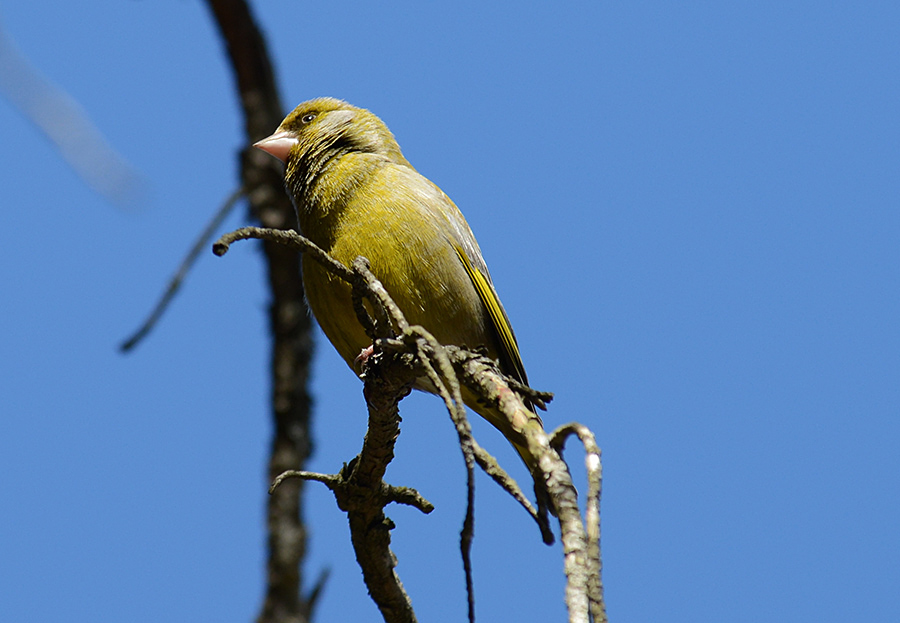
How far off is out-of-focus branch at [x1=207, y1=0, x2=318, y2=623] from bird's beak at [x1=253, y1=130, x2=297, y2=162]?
1.21 m

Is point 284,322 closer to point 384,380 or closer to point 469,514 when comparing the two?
point 384,380

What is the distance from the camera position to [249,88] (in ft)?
22.7

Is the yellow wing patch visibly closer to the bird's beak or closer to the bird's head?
the bird's head

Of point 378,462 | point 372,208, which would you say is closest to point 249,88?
point 372,208

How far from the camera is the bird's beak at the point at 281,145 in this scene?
15.9 feet

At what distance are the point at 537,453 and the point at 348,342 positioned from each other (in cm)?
227

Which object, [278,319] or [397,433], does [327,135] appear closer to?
[278,319]

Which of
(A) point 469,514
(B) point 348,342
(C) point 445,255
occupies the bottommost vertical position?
(A) point 469,514

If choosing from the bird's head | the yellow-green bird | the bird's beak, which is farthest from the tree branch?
the bird's beak

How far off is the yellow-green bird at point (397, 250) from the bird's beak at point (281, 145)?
0.76ft

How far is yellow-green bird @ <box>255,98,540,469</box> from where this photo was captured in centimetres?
393

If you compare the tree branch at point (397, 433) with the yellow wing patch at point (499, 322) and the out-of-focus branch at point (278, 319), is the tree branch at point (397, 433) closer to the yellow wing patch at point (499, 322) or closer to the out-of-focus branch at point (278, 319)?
the yellow wing patch at point (499, 322)

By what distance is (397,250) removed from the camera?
3.92 m

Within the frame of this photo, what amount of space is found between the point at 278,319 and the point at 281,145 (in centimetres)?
175
